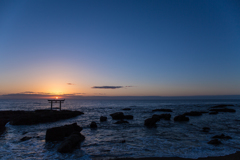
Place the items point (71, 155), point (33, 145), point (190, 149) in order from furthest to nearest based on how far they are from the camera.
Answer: point (33, 145)
point (190, 149)
point (71, 155)

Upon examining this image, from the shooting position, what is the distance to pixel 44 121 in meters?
32.7

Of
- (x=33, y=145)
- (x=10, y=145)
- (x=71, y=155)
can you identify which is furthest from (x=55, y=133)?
(x=71, y=155)

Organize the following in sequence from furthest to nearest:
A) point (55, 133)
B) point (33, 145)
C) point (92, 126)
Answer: point (92, 126) < point (55, 133) < point (33, 145)

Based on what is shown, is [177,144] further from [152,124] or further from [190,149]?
[152,124]

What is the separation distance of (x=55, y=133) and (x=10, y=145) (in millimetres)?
4403

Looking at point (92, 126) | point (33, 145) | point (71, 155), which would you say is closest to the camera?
point (71, 155)

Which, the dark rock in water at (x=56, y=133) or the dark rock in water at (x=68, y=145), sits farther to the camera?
the dark rock in water at (x=56, y=133)

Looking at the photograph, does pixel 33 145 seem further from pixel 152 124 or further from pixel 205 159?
pixel 152 124

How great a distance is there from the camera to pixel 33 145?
15336 mm

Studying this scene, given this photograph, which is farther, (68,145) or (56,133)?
(56,133)

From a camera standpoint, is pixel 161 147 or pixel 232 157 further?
pixel 161 147

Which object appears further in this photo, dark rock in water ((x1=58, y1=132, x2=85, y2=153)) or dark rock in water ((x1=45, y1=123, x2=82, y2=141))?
dark rock in water ((x1=45, y1=123, x2=82, y2=141))

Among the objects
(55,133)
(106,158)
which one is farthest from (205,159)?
(55,133)

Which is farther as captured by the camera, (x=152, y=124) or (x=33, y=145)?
(x=152, y=124)
